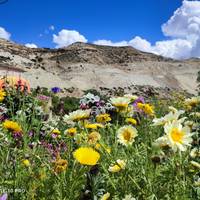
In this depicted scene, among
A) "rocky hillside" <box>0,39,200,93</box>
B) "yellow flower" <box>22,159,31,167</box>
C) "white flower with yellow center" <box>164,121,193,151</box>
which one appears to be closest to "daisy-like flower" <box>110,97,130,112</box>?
"yellow flower" <box>22,159,31,167</box>

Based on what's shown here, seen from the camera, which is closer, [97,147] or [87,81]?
[97,147]

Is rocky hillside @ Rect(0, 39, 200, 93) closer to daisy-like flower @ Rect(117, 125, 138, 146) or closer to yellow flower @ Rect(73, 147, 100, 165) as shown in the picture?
daisy-like flower @ Rect(117, 125, 138, 146)

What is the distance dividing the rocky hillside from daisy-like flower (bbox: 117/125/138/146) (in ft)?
88.8

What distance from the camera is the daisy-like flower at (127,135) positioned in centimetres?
256

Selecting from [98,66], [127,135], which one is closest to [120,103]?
[127,135]

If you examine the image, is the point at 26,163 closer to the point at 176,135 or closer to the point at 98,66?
the point at 176,135

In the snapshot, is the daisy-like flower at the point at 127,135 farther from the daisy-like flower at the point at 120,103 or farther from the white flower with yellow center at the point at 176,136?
the white flower with yellow center at the point at 176,136

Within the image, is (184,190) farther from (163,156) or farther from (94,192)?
(94,192)

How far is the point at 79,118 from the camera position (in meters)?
2.77

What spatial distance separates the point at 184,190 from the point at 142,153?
24.5 inches

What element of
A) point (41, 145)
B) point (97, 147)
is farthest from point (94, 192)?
point (41, 145)

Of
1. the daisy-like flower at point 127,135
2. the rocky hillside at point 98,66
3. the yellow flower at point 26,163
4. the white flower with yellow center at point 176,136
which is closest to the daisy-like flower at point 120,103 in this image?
the daisy-like flower at point 127,135

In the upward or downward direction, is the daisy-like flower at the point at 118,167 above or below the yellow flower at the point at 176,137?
below

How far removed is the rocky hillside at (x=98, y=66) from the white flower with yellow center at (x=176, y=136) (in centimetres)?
2767
